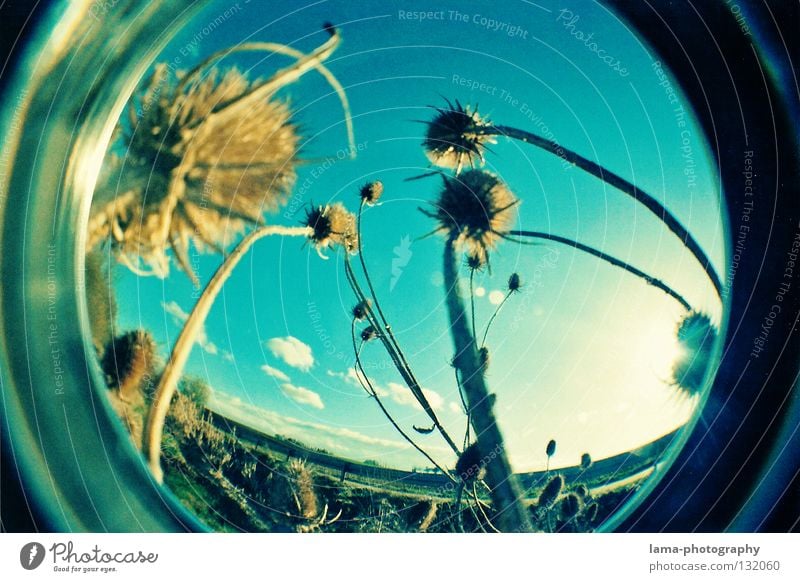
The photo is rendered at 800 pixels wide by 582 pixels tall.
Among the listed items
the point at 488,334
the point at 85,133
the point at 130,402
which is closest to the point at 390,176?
the point at 488,334

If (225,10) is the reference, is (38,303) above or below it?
below

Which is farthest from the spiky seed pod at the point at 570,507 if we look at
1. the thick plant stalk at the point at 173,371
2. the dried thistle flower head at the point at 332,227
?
the thick plant stalk at the point at 173,371

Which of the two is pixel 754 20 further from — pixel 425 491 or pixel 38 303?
pixel 38 303

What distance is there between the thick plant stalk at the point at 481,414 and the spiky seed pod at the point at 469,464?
2cm

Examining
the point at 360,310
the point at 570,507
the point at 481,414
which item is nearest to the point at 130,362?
the point at 360,310

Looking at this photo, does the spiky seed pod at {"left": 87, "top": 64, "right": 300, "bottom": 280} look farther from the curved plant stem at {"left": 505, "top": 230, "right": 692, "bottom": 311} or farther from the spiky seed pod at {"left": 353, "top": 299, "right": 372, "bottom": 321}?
the curved plant stem at {"left": 505, "top": 230, "right": 692, "bottom": 311}

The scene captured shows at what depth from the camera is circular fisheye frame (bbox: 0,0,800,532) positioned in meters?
2.10

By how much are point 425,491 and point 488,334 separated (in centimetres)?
56

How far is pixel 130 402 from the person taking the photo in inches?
83.3

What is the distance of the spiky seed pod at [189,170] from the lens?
2.09m

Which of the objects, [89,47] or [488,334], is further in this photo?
[488,334]

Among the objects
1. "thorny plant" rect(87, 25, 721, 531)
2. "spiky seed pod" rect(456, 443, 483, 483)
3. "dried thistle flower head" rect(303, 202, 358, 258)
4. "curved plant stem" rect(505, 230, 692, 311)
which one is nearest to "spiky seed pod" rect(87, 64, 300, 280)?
"thorny plant" rect(87, 25, 721, 531)
